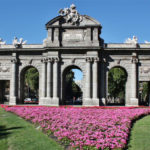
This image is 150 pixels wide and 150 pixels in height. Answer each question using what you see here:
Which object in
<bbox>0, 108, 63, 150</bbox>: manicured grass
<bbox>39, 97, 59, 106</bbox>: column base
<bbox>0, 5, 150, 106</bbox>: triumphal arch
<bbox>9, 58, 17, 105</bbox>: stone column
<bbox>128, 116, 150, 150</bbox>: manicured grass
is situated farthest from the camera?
<bbox>9, 58, 17, 105</bbox>: stone column

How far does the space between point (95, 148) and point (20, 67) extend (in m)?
27.3

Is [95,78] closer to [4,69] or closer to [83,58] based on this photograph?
[83,58]

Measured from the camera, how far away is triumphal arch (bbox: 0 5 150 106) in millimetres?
33594

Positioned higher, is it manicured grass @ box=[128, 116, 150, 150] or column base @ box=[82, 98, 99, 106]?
column base @ box=[82, 98, 99, 106]

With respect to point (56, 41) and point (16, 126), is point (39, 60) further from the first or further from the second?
point (16, 126)

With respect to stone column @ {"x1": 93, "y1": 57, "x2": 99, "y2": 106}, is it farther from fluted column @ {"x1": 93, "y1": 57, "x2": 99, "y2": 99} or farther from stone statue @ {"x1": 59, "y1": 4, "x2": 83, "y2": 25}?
stone statue @ {"x1": 59, "y1": 4, "x2": 83, "y2": 25}

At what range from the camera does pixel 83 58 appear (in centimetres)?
3441

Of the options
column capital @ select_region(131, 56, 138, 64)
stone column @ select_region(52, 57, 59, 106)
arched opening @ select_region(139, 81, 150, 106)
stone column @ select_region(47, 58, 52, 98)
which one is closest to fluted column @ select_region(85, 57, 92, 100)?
stone column @ select_region(52, 57, 59, 106)

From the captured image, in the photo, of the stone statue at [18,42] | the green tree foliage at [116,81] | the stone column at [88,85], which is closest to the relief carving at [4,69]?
the stone statue at [18,42]

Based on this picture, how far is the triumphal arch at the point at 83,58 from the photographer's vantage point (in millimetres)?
33594

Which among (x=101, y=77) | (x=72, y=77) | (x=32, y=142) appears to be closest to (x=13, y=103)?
(x=101, y=77)

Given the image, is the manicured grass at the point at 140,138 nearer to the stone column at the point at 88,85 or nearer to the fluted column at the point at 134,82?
the stone column at the point at 88,85

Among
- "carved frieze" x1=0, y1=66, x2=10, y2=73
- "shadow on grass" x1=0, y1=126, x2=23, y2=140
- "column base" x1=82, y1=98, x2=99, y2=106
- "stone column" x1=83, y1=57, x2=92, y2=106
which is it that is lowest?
"shadow on grass" x1=0, y1=126, x2=23, y2=140

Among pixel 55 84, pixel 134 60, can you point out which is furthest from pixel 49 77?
pixel 134 60
